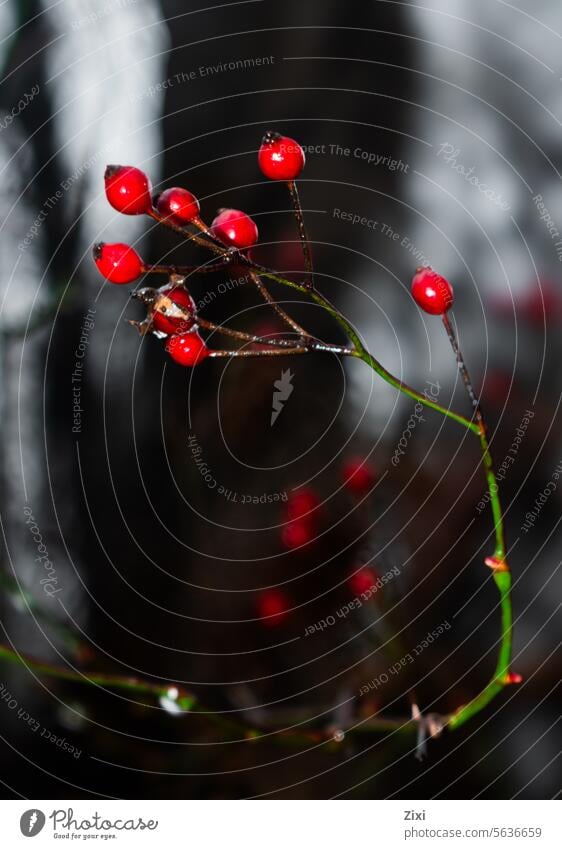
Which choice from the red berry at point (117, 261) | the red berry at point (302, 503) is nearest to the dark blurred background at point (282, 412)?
the red berry at point (302, 503)

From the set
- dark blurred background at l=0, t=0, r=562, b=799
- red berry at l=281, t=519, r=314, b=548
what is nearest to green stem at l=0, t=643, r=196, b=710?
dark blurred background at l=0, t=0, r=562, b=799

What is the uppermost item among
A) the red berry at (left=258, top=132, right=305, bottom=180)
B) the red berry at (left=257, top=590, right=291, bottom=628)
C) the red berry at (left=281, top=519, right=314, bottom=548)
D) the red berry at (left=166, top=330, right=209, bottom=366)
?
the red berry at (left=258, top=132, right=305, bottom=180)

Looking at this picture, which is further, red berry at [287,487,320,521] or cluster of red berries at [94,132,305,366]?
red berry at [287,487,320,521]

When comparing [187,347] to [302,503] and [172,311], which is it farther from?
[302,503]

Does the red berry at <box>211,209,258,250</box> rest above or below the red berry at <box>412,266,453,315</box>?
above

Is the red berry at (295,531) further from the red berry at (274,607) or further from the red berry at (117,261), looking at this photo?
the red berry at (117,261)

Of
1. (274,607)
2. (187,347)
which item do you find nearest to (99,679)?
(274,607)

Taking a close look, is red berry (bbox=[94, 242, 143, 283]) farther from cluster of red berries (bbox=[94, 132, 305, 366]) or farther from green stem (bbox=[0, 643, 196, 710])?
green stem (bbox=[0, 643, 196, 710])
